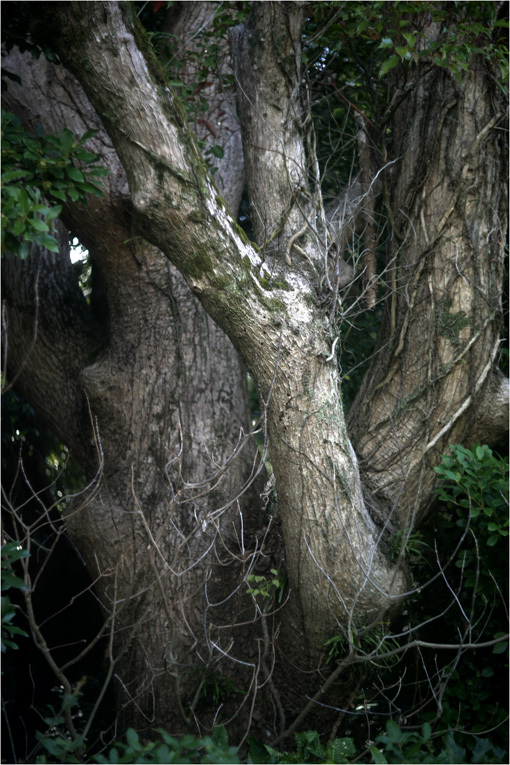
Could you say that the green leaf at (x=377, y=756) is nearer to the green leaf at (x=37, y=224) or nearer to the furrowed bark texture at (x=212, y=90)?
the green leaf at (x=37, y=224)

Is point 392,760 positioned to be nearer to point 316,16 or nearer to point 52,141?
point 52,141

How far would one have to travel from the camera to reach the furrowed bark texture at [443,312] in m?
3.40

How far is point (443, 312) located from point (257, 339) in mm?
1076

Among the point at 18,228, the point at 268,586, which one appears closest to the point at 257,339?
the point at 18,228

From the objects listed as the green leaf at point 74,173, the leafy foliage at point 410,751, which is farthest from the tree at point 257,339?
the leafy foliage at point 410,751

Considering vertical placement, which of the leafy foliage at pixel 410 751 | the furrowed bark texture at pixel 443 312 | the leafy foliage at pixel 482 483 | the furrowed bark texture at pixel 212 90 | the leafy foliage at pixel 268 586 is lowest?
the leafy foliage at pixel 410 751

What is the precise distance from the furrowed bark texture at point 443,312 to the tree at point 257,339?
0.01 m

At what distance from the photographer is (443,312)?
3.42 meters

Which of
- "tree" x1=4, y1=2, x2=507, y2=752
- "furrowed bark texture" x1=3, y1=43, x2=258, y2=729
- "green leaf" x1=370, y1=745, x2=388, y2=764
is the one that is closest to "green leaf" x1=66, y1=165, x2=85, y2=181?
"tree" x1=4, y1=2, x2=507, y2=752

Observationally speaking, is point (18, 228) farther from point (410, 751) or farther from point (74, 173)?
point (410, 751)

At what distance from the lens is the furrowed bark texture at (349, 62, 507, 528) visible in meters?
3.40

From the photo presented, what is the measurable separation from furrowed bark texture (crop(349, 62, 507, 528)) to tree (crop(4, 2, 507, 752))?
0.01 meters

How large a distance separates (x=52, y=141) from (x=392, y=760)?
2825 millimetres

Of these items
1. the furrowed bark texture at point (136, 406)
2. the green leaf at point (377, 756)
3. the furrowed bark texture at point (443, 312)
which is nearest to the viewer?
the green leaf at point (377, 756)
